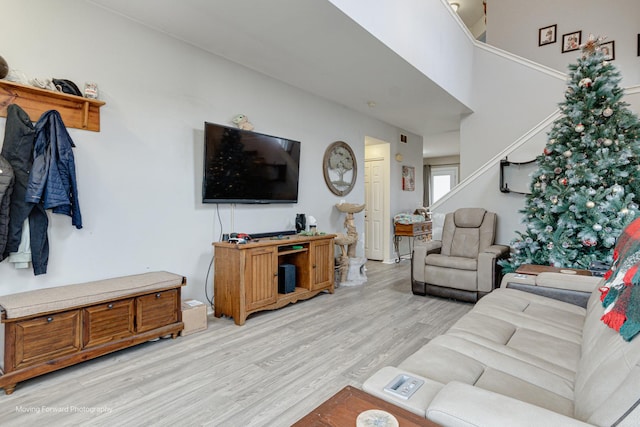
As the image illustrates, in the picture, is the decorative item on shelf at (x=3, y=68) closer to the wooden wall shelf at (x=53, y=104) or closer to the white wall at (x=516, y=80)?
the wooden wall shelf at (x=53, y=104)

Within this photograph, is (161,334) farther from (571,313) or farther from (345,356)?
(571,313)

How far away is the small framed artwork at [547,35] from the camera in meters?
5.22

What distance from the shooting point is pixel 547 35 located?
528 cm

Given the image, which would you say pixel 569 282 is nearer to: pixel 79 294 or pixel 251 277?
pixel 251 277

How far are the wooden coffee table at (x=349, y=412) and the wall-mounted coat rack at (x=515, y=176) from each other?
3.79 meters

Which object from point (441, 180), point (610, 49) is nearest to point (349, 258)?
point (610, 49)

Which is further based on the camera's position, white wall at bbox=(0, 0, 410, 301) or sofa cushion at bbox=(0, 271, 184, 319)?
white wall at bbox=(0, 0, 410, 301)

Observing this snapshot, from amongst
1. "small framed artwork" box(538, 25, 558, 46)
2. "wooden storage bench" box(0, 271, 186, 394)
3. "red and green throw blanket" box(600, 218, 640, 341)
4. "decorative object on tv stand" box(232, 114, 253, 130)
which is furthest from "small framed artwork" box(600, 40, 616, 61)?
"wooden storage bench" box(0, 271, 186, 394)

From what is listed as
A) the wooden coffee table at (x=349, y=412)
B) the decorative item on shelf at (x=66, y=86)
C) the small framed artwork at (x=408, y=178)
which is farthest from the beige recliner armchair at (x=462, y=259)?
the decorative item on shelf at (x=66, y=86)

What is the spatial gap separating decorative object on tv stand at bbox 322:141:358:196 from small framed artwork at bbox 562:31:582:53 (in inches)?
143

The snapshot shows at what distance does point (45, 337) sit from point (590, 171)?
4.33 meters

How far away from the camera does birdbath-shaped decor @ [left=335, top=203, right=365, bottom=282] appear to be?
14.8 ft

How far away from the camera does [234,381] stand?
206 cm

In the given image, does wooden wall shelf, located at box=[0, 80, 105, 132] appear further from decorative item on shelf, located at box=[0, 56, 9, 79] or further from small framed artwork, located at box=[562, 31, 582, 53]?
small framed artwork, located at box=[562, 31, 582, 53]
